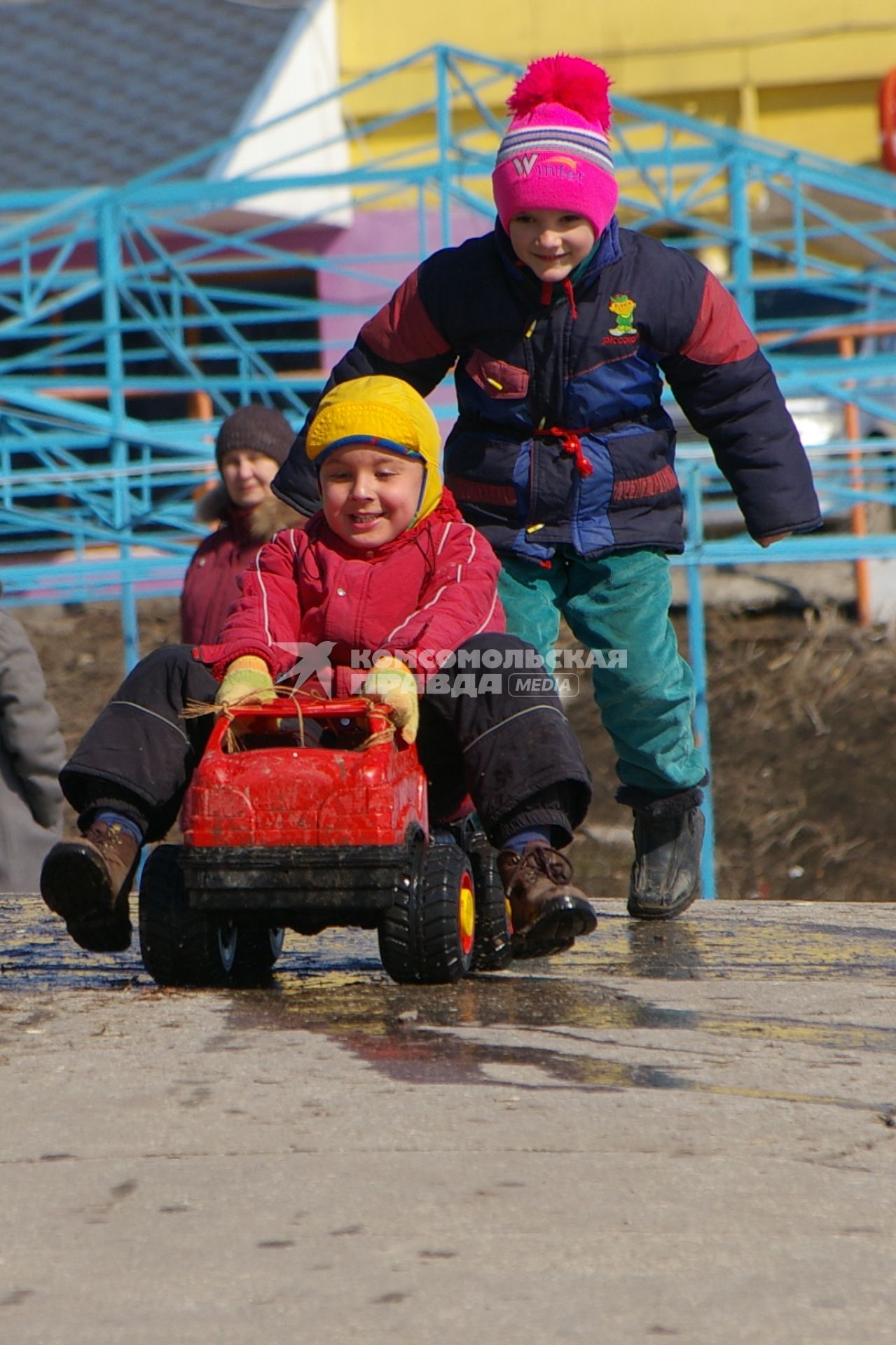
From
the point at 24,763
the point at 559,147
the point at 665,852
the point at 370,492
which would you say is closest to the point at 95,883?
the point at 370,492

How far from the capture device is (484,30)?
17.2 meters

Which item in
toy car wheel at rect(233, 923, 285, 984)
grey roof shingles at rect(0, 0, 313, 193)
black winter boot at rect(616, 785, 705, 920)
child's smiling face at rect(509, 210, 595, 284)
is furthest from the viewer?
grey roof shingles at rect(0, 0, 313, 193)

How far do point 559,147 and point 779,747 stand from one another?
24.0 feet

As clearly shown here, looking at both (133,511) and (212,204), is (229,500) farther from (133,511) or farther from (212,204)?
(212,204)

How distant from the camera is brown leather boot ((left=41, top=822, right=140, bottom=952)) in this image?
3.35 metres

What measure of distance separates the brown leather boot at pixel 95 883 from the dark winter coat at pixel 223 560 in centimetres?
222

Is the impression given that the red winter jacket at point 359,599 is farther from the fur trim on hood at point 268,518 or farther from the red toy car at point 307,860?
the fur trim on hood at point 268,518

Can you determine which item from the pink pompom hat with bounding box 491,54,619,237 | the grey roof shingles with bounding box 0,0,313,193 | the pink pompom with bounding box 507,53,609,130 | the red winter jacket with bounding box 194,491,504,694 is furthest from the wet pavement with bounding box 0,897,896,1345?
the grey roof shingles with bounding box 0,0,313,193

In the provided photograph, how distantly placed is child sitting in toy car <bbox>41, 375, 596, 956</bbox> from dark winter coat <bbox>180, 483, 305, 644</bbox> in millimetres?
1874

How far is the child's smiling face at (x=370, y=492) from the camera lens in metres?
3.77

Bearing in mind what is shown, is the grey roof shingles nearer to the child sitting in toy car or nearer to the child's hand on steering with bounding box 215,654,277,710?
the child sitting in toy car

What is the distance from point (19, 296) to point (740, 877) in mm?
9243

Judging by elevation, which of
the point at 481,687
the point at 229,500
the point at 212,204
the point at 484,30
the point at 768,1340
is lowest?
the point at 768,1340

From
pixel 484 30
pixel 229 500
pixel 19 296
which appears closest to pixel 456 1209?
pixel 229 500
